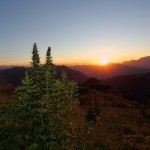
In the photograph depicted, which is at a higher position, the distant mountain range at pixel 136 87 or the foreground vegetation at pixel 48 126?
the foreground vegetation at pixel 48 126

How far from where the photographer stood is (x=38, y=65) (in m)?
12.7

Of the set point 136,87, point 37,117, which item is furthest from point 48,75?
point 136,87

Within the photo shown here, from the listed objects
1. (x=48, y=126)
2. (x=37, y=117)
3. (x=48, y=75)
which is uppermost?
(x=48, y=75)

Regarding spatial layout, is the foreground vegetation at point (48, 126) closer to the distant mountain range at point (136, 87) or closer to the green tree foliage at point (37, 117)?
the green tree foliage at point (37, 117)

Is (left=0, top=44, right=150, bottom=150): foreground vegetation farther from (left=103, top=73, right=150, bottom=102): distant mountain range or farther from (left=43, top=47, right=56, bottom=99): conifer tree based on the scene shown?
(left=103, top=73, right=150, bottom=102): distant mountain range

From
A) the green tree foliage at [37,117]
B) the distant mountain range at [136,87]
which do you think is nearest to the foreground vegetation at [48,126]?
the green tree foliage at [37,117]

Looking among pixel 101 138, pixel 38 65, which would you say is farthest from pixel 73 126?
pixel 38 65

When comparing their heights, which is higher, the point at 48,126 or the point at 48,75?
the point at 48,75

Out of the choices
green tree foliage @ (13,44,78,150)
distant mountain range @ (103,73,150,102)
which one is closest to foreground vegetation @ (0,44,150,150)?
green tree foliage @ (13,44,78,150)

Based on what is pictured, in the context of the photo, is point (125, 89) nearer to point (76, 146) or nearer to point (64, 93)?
point (64, 93)

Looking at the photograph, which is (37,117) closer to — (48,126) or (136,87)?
(48,126)

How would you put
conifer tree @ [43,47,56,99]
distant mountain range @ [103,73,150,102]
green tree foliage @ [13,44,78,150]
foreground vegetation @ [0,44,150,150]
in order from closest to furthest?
green tree foliage @ [13,44,78,150] → foreground vegetation @ [0,44,150,150] → conifer tree @ [43,47,56,99] → distant mountain range @ [103,73,150,102]

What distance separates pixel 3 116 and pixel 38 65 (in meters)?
3.12

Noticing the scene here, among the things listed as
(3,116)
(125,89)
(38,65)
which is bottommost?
(125,89)
